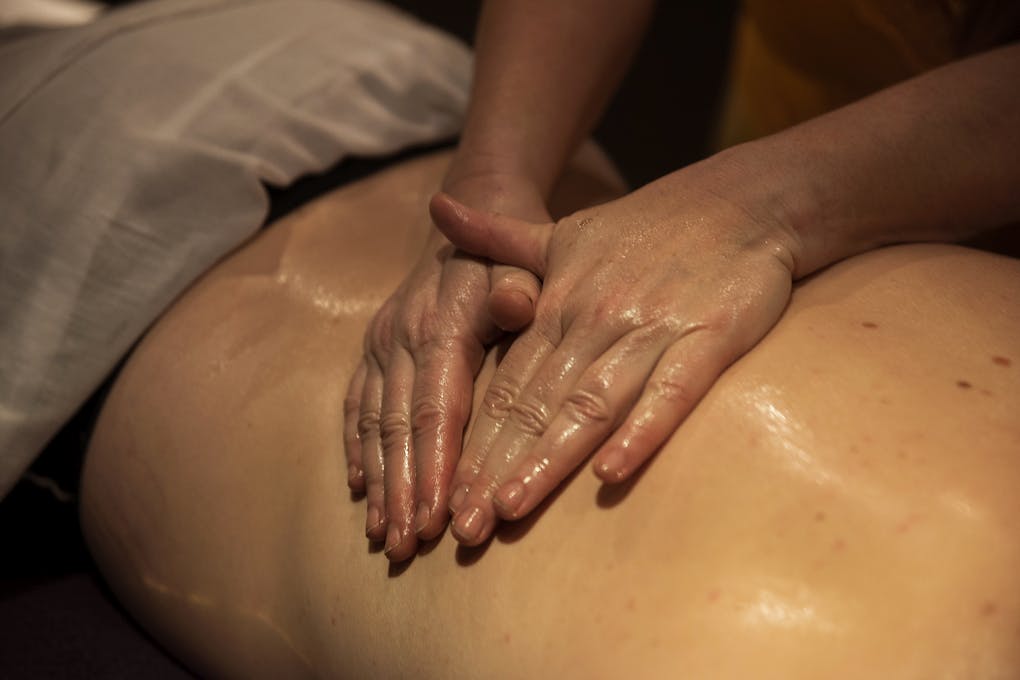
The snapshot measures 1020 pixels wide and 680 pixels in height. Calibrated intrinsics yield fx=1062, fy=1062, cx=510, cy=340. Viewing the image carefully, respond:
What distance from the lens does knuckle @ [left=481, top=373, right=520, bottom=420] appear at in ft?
2.47

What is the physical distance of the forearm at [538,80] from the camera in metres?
0.98

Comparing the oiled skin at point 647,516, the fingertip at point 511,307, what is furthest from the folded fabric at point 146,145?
the fingertip at point 511,307

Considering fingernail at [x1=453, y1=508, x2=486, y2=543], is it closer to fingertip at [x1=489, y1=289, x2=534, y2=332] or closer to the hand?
the hand

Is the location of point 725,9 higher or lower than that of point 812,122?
lower

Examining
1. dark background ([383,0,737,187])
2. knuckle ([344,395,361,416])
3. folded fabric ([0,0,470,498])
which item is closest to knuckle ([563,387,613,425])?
knuckle ([344,395,361,416])

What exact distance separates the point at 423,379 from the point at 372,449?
65 mm

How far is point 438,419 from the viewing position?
774 mm

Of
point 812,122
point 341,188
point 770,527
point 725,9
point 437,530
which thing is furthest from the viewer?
point 725,9

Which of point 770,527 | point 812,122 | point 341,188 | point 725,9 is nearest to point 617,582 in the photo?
point 770,527

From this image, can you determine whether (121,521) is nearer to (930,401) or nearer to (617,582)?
(617,582)

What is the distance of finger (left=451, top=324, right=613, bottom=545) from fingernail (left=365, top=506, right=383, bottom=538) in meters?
0.08

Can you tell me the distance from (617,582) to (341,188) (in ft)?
2.00

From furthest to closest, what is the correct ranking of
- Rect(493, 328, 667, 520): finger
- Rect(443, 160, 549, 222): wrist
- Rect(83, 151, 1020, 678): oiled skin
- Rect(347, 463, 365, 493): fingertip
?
1. Rect(443, 160, 549, 222): wrist
2. Rect(347, 463, 365, 493): fingertip
3. Rect(493, 328, 667, 520): finger
4. Rect(83, 151, 1020, 678): oiled skin

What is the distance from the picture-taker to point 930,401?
0.66 m
